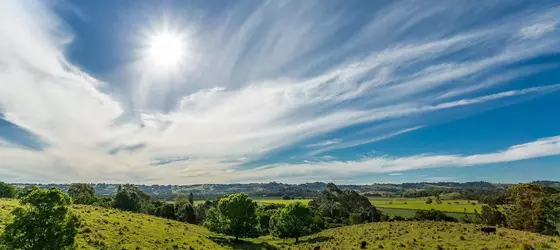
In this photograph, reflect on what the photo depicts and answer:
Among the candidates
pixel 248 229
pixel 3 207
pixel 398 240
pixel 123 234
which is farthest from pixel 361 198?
pixel 3 207

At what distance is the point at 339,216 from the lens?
134 metres

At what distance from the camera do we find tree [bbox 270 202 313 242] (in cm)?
7062

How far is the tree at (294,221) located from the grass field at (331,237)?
6.58 meters

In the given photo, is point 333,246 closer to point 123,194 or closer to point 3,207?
point 3,207

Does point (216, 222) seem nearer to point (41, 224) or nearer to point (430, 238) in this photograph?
point (430, 238)

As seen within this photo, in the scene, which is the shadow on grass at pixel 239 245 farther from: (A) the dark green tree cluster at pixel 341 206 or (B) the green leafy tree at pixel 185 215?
(A) the dark green tree cluster at pixel 341 206

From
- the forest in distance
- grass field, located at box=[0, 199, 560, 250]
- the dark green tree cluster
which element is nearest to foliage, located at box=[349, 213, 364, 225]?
the forest in distance

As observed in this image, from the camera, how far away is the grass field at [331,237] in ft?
135

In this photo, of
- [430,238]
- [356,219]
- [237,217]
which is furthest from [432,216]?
[237,217]

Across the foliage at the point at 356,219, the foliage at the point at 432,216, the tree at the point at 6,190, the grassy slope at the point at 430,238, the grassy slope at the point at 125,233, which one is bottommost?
the foliage at the point at 356,219

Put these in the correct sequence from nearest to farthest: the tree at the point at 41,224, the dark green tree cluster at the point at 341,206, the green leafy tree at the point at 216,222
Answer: the tree at the point at 41,224
the green leafy tree at the point at 216,222
the dark green tree cluster at the point at 341,206

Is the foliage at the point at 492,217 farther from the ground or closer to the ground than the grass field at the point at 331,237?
closer to the ground

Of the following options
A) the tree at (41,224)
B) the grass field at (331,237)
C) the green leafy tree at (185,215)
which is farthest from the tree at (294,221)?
the tree at (41,224)

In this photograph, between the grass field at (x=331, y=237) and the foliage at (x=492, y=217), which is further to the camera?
the foliage at (x=492, y=217)
